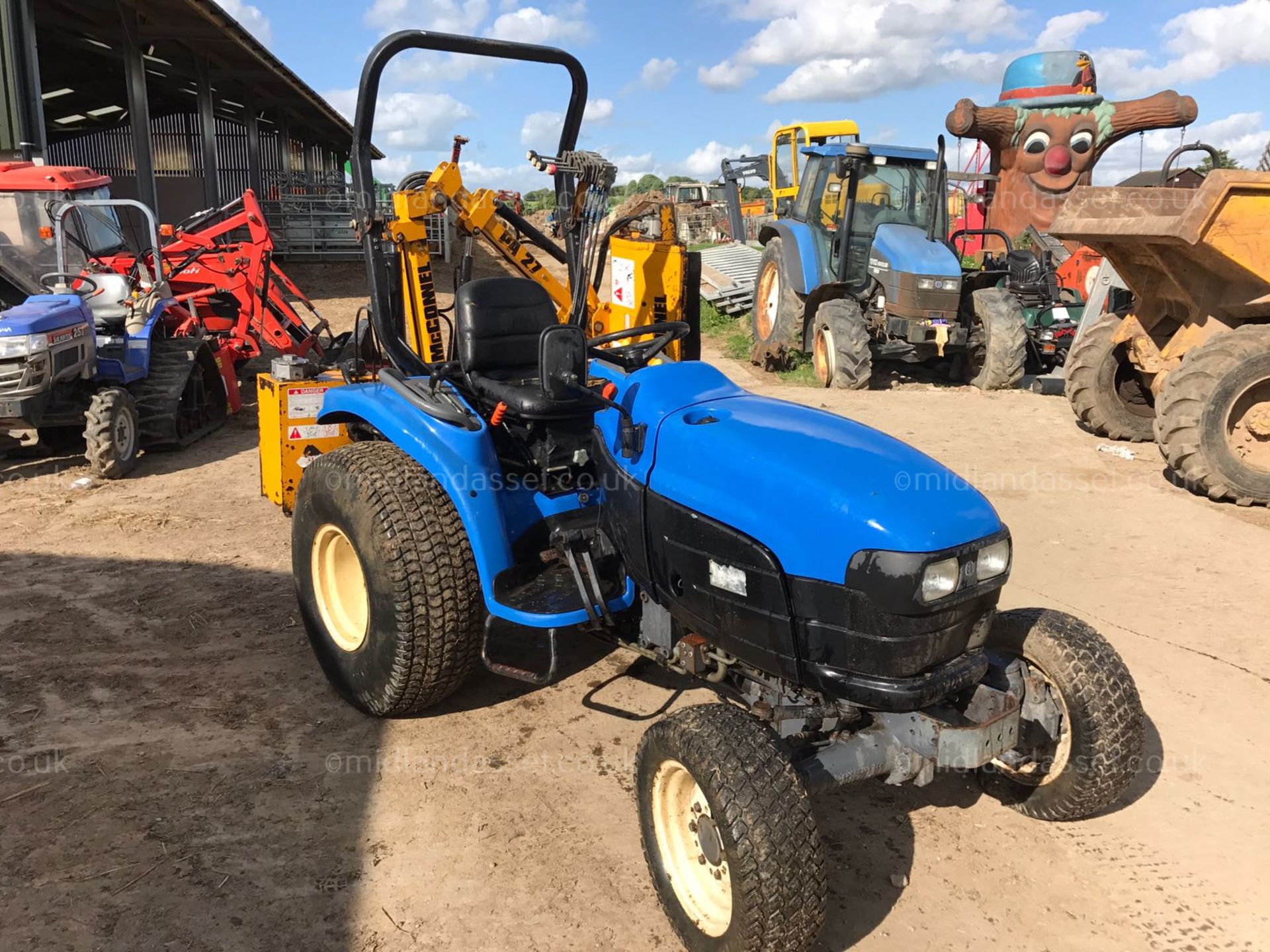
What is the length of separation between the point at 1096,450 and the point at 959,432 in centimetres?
93

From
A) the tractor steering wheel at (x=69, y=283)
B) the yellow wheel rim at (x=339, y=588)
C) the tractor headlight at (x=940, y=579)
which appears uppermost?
the tractor steering wheel at (x=69, y=283)

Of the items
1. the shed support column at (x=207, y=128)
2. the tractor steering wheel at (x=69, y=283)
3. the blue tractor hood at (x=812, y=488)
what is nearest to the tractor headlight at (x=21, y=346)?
the tractor steering wheel at (x=69, y=283)

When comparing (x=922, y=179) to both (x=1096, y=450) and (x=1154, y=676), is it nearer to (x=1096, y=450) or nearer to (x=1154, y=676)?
(x=1096, y=450)

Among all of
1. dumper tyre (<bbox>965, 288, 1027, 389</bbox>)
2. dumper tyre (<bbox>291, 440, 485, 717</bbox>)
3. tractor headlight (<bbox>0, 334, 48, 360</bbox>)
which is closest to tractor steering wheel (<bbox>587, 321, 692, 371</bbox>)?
dumper tyre (<bbox>291, 440, 485, 717</bbox>)

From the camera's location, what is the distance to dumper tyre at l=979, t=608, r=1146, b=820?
7.99ft

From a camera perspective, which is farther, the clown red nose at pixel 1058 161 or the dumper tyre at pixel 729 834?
the clown red nose at pixel 1058 161

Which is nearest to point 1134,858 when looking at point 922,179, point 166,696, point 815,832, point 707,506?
point 815,832

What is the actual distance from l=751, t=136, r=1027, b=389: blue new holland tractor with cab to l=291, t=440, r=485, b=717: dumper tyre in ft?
20.9

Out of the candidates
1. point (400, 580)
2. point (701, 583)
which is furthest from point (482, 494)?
point (701, 583)

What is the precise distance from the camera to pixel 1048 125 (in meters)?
17.6

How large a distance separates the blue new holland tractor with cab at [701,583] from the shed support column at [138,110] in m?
11.8

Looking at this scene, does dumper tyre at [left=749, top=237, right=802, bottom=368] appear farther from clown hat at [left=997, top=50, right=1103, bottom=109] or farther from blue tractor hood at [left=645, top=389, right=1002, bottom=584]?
clown hat at [left=997, top=50, right=1103, bottom=109]

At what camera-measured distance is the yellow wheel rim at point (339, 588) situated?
3318 millimetres

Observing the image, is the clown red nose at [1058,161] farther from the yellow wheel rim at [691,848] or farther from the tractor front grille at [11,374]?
the yellow wheel rim at [691,848]
